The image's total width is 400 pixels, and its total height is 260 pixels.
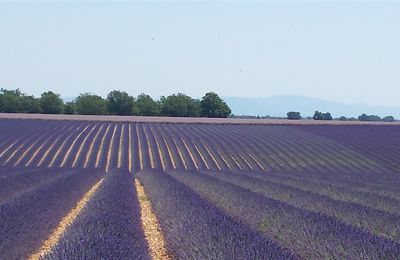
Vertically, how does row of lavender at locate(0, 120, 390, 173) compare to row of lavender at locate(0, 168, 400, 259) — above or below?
below

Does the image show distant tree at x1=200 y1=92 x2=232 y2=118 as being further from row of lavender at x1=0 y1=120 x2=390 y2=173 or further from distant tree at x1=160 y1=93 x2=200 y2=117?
row of lavender at x1=0 y1=120 x2=390 y2=173

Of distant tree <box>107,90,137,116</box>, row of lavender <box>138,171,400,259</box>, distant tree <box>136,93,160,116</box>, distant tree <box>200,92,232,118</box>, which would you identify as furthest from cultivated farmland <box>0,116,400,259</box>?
distant tree <box>107,90,137,116</box>

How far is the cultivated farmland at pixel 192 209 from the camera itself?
6352 mm

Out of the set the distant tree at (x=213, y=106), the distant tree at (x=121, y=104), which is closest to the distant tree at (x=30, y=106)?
the distant tree at (x=121, y=104)

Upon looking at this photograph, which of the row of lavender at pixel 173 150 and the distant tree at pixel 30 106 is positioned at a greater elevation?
the distant tree at pixel 30 106

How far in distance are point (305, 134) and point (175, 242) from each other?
113ft

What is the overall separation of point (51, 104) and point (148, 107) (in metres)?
12.6

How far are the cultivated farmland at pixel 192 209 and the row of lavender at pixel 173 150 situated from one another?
0.33 ft

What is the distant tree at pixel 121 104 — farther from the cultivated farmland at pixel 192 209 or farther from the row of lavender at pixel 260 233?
the row of lavender at pixel 260 233

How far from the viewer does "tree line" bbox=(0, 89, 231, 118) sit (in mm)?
76125

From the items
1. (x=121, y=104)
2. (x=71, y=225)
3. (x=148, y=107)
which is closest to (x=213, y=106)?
(x=148, y=107)

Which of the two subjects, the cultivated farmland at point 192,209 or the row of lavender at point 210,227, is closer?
the row of lavender at point 210,227

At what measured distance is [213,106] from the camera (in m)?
76.6

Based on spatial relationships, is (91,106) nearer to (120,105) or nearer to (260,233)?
(120,105)
